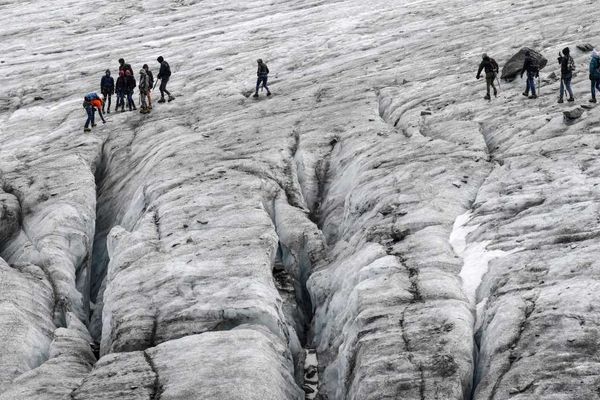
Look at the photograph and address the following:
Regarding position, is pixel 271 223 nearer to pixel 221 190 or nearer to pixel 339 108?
pixel 221 190

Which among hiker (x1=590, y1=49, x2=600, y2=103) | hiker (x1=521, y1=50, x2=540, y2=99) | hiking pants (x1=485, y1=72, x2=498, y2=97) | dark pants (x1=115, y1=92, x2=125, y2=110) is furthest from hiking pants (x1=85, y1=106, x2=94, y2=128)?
hiker (x1=590, y1=49, x2=600, y2=103)

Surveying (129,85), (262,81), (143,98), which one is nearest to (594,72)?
(262,81)

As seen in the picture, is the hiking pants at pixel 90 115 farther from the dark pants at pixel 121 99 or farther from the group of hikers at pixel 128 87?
the dark pants at pixel 121 99

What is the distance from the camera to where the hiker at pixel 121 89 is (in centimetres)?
4267

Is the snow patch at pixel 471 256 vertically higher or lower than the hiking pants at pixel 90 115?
lower

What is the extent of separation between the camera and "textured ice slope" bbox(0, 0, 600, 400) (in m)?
19.1

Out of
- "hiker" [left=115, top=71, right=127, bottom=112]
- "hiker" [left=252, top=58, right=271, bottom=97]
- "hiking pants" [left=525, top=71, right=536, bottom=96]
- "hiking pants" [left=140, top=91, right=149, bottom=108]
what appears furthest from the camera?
"hiker" [left=115, top=71, right=127, bottom=112]

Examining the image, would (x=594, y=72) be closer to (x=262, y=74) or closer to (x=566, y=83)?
(x=566, y=83)

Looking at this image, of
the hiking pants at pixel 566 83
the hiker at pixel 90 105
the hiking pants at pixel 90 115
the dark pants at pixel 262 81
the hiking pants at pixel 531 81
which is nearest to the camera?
the hiking pants at pixel 566 83

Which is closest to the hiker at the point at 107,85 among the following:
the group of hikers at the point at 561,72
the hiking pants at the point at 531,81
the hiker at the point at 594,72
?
the group of hikers at the point at 561,72

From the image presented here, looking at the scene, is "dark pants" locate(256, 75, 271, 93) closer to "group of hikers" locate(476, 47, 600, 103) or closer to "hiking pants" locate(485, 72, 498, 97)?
"group of hikers" locate(476, 47, 600, 103)

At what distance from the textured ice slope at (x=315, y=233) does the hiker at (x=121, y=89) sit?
6.00 feet

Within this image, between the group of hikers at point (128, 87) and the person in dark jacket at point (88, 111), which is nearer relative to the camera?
→ the person in dark jacket at point (88, 111)

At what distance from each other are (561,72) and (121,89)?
24154mm
